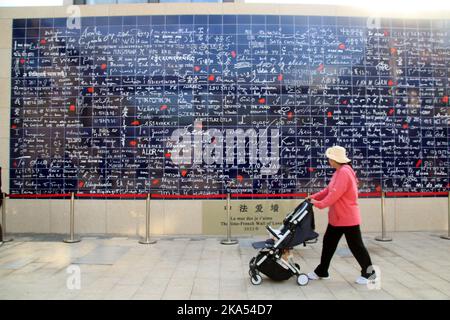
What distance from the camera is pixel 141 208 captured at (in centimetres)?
780

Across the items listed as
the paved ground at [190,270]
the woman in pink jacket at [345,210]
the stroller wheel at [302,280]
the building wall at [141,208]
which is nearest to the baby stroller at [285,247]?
the stroller wheel at [302,280]

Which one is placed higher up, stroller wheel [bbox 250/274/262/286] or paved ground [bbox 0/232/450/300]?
stroller wheel [bbox 250/274/262/286]

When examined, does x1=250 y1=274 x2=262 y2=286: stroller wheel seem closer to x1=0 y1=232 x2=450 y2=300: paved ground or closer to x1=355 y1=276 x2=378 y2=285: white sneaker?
x1=0 y1=232 x2=450 y2=300: paved ground

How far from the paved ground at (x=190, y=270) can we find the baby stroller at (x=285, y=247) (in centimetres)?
14

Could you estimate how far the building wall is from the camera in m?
7.78

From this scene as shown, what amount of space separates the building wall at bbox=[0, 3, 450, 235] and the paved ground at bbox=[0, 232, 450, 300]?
0.50m

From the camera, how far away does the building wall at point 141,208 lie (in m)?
7.78

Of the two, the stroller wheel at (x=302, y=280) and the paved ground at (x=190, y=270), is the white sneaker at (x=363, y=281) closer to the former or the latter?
the paved ground at (x=190, y=270)

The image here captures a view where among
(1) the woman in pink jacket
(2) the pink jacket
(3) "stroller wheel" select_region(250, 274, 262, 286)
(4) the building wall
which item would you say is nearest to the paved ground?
(3) "stroller wheel" select_region(250, 274, 262, 286)

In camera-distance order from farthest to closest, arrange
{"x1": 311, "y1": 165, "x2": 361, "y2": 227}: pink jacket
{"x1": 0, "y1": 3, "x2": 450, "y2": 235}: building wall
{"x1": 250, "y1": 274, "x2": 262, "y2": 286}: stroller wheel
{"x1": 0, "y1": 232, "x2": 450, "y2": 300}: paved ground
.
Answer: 1. {"x1": 0, "y1": 3, "x2": 450, "y2": 235}: building wall
2. {"x1": 250, "y1": 274, "x2": 262, "y2": 286}: stroller wheel
3. {"x1": 311, "y1": 165, "x2": 361, "y2": 227}: pink jacket
4. {"x1": 0, "y1": 232, "x2": 450, "y2": 300}: paved ground

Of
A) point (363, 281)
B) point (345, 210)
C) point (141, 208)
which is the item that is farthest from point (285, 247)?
point (141, 208)

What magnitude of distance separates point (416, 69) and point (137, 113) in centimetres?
630

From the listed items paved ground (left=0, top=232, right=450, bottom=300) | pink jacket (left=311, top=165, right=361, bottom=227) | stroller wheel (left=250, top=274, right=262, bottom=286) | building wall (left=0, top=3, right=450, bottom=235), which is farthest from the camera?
building wall (left=0, top=3, right=450, bottom=235)
